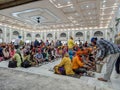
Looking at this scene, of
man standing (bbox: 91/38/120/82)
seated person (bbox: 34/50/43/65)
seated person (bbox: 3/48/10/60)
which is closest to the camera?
man standing (bbox: 91/38/120/82)

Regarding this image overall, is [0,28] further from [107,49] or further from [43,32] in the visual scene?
[107,49]

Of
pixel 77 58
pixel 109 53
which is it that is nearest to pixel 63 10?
pixel 77 58

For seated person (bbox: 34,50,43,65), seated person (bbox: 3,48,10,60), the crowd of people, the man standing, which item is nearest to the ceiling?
seated person (bbox: 3,48,10,60)

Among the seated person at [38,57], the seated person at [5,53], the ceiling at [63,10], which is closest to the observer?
the seated person at [38,57]

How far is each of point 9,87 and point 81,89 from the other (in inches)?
76.0

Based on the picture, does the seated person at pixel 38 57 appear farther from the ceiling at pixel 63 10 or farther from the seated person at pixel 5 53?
the ceiling at pixel 63 10

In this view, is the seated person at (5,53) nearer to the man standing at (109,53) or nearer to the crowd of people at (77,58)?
the crowd of people at (77,58)

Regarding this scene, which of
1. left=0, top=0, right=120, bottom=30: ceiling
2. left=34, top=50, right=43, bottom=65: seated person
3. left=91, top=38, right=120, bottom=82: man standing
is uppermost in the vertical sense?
left=0, top=0, right=120, bottom=30: ceiling

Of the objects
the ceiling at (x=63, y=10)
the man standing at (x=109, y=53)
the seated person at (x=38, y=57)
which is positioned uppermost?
the ceiling at (x=63, y=10)

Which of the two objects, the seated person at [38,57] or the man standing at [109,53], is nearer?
the man standing at [109,53]

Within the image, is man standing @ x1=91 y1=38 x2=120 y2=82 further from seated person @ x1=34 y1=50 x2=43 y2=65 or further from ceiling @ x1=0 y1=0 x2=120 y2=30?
ceiling @ x1=0 y1=0 x2=120 y2=30

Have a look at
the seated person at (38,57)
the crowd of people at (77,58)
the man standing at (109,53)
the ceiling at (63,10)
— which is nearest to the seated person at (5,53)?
the crowd of people at (77,58)

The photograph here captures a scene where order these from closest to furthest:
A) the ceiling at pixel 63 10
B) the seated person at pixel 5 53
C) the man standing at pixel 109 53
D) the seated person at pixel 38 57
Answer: the man standing at pixel 109 53
the seated person at pixel 38 57
the seated person at pixel 5 53
the ceiling at pixel 63 10

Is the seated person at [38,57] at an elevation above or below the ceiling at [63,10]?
below
